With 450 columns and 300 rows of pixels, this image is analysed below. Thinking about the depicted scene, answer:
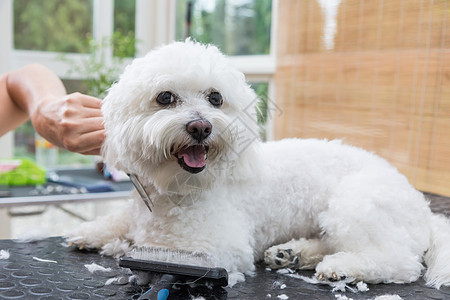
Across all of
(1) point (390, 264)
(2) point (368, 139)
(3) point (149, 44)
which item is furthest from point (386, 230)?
(3) point (149, 44)

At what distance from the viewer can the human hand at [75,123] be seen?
1.04 metres

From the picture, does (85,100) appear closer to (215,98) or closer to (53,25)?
(215,98)

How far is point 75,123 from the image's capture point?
1042 mm

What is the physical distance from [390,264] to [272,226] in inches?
10.6

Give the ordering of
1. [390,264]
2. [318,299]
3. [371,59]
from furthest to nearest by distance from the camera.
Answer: [371,59] → [390,264] → [318,299]

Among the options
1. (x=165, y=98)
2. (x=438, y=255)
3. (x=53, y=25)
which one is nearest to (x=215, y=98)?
(x=165, y=98)

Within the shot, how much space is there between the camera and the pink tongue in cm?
86

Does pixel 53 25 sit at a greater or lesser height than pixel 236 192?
greater

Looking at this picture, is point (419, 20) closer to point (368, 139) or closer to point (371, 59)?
point (371, 59)

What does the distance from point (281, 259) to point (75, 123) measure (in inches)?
22.4

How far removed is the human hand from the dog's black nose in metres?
0.28

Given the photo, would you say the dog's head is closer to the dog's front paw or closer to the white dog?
the white dog

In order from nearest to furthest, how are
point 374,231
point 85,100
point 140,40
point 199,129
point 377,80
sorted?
point 199,129
point 374,231
point 85,100
point 377,80
point 140,40

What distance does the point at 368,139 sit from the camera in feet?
5.89
